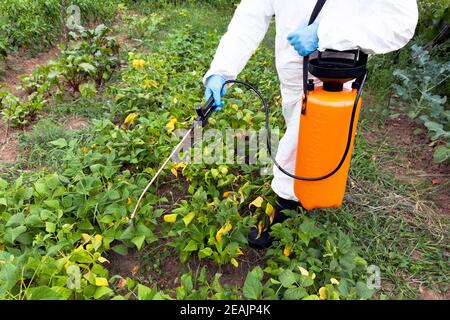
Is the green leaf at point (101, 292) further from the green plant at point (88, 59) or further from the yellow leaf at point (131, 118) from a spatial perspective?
the green plant at point (88, 59)

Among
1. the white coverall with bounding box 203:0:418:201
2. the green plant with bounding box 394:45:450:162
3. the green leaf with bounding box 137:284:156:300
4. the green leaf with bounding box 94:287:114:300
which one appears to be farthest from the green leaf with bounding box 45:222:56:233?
the green plant with bounding box 394:45:450:162

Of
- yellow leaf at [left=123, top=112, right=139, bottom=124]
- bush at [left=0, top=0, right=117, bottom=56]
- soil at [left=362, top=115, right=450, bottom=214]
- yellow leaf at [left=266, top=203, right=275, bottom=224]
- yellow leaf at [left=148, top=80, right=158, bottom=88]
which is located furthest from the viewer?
bush at [left=0, top=0, right=117, bottom=56]

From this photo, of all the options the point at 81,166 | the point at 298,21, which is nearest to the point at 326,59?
the point at 298,21

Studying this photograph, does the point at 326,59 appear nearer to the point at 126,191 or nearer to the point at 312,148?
the point at 312,148

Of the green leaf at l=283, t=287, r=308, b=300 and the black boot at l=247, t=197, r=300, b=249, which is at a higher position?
the green leaf at l=283, t=287, r=308, b=300

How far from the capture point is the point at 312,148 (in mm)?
1724

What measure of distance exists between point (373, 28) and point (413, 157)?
1.82 m

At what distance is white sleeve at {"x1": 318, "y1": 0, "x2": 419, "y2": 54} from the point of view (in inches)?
57.6

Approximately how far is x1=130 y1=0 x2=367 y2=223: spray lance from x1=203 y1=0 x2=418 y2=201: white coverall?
0.08m

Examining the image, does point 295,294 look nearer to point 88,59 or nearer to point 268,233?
point 268,233

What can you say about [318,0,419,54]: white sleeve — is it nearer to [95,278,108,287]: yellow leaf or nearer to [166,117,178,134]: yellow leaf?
[95,278,108,287]: yellow leaf

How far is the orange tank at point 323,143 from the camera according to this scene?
1599mm

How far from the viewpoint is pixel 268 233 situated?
222cm

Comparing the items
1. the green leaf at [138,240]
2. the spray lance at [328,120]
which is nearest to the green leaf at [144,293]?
the green leaf at [138,240]
